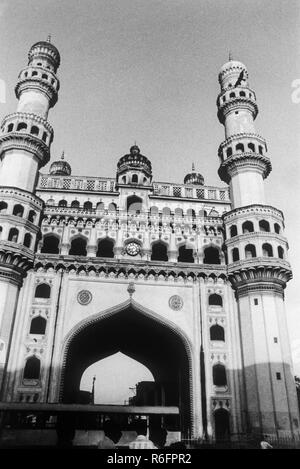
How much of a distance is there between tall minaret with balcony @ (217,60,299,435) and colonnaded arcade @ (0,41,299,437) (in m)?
0.09

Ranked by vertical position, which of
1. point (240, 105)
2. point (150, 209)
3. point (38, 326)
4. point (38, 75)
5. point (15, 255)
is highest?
point (38, 75)

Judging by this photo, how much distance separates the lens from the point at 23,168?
31047 mm

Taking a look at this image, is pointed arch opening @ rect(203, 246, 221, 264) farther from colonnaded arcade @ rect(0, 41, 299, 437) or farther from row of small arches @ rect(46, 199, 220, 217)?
row of small arches @ rect(46, 199, 220, 217)

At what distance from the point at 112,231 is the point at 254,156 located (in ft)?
44.3

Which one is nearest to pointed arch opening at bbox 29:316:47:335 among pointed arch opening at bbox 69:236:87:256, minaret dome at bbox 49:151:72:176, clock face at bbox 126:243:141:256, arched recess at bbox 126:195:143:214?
pointed arch opening at bbox 69:236:87:256

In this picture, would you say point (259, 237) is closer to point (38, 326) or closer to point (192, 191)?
point (192, 191)

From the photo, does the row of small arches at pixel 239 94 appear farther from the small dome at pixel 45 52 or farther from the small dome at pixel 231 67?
the small dome at pixel 45 52

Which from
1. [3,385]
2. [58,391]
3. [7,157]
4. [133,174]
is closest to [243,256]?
[133,174]

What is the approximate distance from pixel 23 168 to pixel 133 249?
1082 centimetres

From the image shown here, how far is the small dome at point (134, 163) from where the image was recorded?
35959mm

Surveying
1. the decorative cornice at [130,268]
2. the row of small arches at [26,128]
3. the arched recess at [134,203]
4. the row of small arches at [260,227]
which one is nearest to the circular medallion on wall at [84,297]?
the decorative cornice at [130,268]

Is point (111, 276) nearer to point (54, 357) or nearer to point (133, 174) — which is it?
point (54, 357)

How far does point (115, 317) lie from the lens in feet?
92.0

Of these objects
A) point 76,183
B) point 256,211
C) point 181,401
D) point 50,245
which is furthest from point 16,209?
point 181,401
